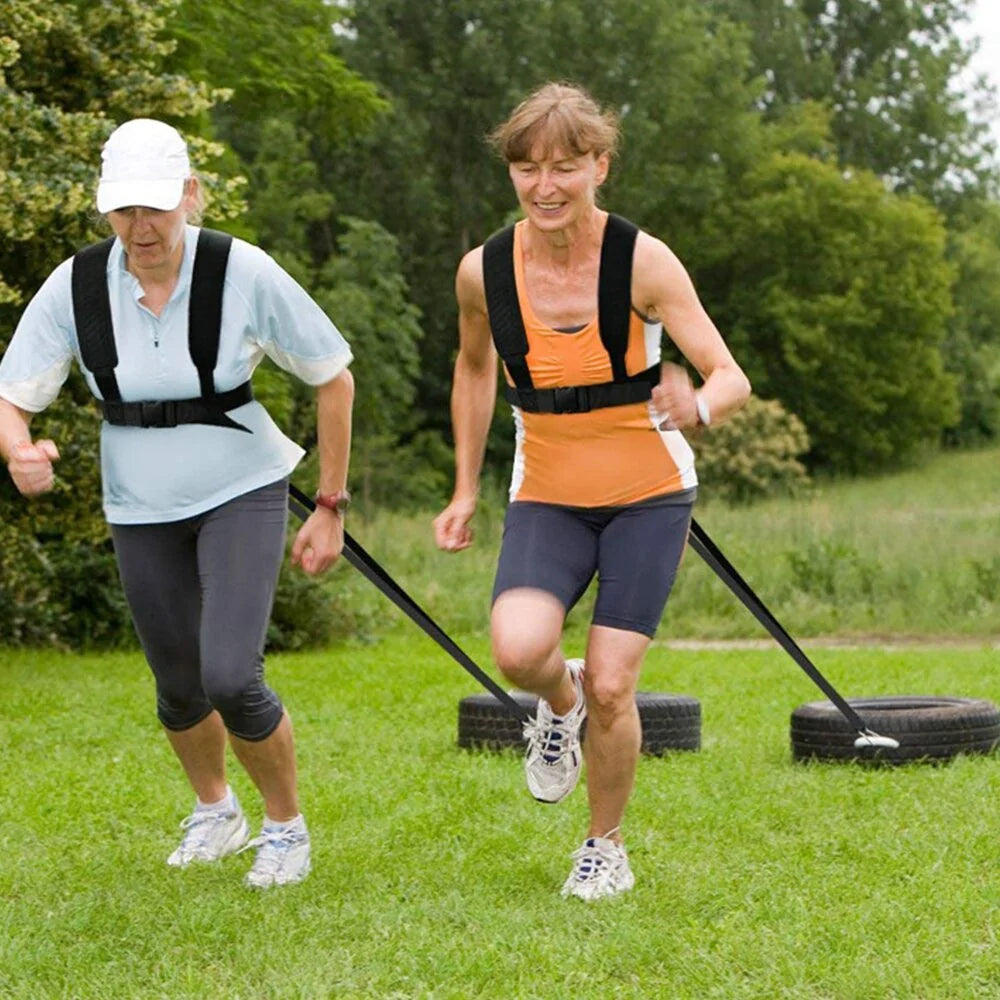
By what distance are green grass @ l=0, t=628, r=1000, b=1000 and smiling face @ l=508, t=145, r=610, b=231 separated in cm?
192

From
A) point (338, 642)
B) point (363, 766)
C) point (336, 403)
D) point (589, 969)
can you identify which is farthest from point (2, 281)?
point (589, 969)

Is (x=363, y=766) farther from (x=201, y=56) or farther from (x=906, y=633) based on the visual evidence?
(x=201, y=56)

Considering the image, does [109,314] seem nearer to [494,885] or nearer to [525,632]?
[525,632]

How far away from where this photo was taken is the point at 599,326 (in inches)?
213

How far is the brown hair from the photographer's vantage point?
5316mm

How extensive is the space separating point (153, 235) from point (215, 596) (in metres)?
1.02

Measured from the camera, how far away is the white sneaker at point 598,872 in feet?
18.4

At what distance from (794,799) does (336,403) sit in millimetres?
2872

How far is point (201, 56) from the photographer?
59.0ft

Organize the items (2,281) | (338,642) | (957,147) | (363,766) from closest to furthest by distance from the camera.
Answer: (363,766)
(2,281)
(338,642)
(957,147)

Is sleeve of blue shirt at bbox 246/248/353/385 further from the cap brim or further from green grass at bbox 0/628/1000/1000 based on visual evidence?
green grass at bbox 0/628/1000/1000

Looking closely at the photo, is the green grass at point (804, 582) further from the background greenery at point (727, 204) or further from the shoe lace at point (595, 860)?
the shoe lace at point (595, 860)

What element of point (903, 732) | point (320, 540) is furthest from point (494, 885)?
point (903, 732)

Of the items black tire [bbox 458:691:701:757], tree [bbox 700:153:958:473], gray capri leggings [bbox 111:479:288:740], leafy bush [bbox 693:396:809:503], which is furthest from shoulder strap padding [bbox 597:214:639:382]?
tree [bbox 700:153:958:473]
